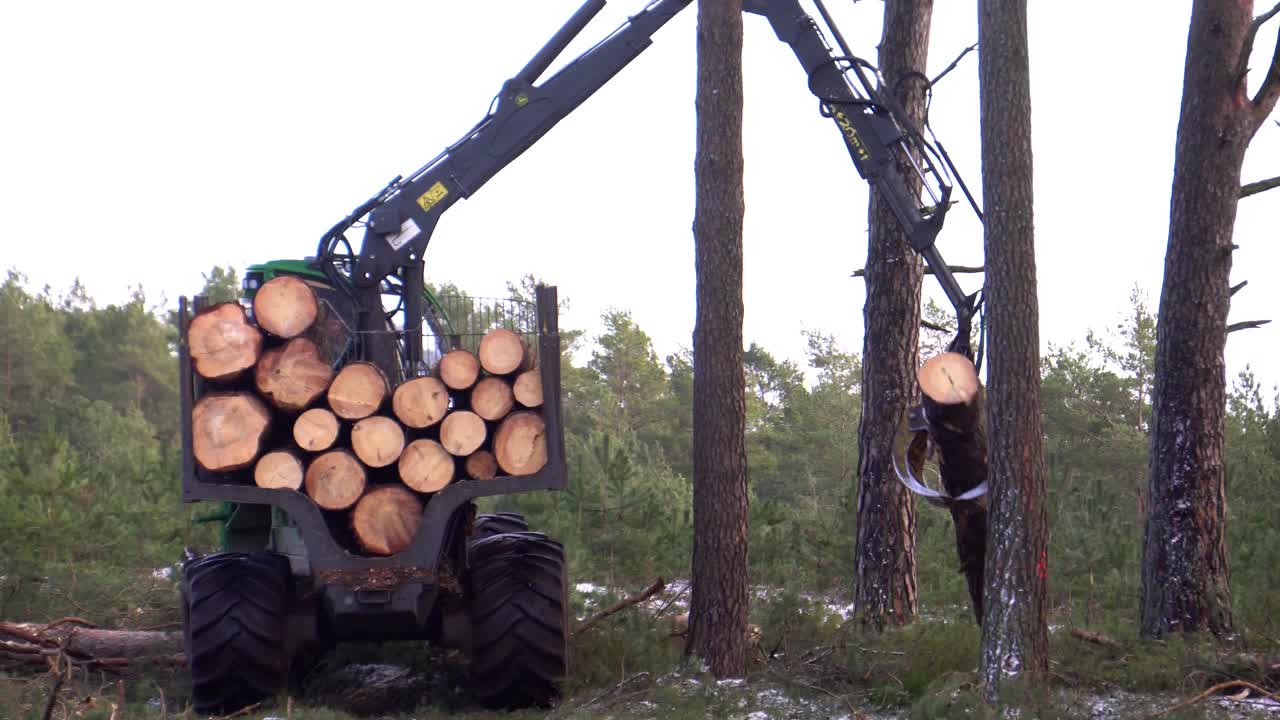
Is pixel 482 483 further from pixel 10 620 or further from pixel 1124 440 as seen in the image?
pixel 1124 440

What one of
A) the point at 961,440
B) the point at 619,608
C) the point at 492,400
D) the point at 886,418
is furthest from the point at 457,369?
the point at 886,418

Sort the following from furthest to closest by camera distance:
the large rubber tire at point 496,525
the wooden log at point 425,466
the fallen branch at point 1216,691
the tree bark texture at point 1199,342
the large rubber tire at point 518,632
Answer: the large rubber tire at point 496,525 < the tree bark texture at point 1199,342 < the large rubber tire at point 518,632 < the wooden log at point 425,466 < the fallen branch at point 1216,691

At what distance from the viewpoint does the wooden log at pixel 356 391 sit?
7.33m

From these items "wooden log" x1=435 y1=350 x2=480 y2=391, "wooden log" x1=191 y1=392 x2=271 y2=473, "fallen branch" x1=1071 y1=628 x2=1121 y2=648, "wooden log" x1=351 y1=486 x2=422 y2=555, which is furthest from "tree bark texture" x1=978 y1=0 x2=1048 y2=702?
"wooden log" x1=191 y1=392 x2=271 y2=473

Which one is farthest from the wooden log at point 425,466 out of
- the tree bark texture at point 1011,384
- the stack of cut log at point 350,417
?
the tree bark texture at point 1011,384

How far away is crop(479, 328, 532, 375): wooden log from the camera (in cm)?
753

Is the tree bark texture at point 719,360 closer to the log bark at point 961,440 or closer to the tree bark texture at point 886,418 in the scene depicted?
the log bark at point 961,440

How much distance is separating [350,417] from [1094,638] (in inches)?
198

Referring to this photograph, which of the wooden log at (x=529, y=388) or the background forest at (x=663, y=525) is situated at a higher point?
the wooden log at (x=529, y=388)

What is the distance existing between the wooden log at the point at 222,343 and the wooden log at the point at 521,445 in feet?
4.89

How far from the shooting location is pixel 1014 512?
668cm

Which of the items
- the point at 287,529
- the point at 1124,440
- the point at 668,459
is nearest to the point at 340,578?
the point at 287,529

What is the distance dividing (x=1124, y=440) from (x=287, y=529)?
1015 inches

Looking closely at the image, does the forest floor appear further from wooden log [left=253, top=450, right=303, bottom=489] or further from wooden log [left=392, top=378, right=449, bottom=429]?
wooden log [left=392, top=378, right=449, bottom=429]
